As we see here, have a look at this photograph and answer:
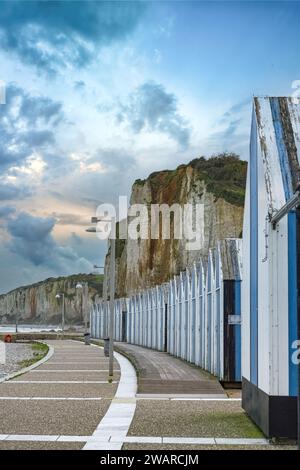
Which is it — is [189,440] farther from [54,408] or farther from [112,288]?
[112,288]

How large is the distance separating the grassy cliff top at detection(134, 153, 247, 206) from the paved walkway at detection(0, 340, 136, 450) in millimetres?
41556

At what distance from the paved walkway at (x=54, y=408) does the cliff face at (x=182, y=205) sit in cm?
3748

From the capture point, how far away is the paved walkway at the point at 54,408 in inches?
379

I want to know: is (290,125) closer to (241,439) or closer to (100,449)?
(241,439)

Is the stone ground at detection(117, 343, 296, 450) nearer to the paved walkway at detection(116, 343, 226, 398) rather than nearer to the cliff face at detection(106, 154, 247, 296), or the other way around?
the paved walkway at detection(116, 343, 226, 398)

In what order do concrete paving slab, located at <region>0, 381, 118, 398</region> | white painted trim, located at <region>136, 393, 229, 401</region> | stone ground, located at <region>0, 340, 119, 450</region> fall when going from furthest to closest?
concrete paving slab, located at <region>0, 381, 118, 398</region> < white painted trim, located at <region>136, 393, 229, 401</region> < stone ground, located at <region>0, 340, 119, 450</region>

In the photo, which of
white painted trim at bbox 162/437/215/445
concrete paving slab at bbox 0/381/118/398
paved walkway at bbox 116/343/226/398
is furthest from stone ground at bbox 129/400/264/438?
concrete paving slab at bbox 0/381/118/398

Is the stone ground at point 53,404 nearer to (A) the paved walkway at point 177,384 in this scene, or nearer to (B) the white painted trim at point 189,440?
(A) the paved walkway at point 177,384

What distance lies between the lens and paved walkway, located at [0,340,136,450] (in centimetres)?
962

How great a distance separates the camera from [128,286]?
272 feet

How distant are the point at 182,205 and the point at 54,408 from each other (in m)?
56.9
